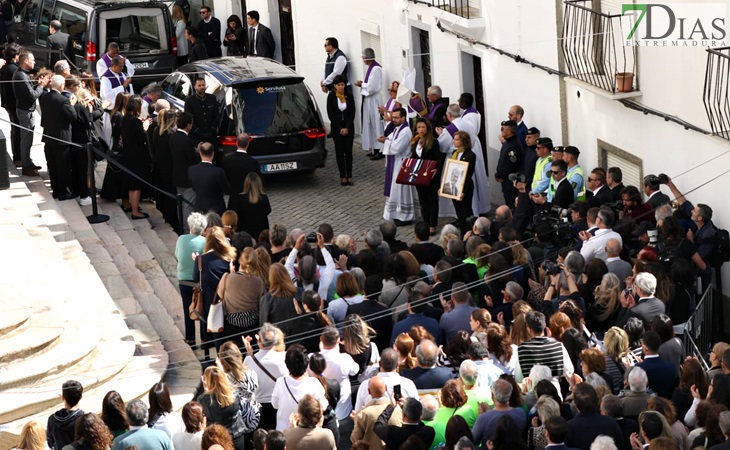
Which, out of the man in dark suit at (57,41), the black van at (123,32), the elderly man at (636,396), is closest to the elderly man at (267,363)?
the elderly man at (636,396)

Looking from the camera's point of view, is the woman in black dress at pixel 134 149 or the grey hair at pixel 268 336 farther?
the woman in black dress at pixel 134 149

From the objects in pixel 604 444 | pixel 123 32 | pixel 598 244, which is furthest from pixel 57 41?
pixel 604 444

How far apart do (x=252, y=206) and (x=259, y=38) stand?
10.4 metres

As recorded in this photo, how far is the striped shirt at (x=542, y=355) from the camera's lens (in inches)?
427

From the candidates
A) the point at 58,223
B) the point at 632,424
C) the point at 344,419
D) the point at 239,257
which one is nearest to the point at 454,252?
the point at 239,257

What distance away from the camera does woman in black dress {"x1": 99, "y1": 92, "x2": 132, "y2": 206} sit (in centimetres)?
1764

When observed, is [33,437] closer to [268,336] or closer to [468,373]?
[268,336]

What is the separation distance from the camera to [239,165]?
1645 centimetres

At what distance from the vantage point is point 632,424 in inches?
384

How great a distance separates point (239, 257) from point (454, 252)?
2.07 m

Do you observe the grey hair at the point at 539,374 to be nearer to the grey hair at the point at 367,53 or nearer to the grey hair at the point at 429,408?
the grey hair at the point at 429,408

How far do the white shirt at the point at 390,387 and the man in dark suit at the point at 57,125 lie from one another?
778 centimetres

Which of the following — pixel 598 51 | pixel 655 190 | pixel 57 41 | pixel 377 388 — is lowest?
pixel 377 388

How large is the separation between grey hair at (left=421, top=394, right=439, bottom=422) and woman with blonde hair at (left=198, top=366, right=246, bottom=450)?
153 cm
